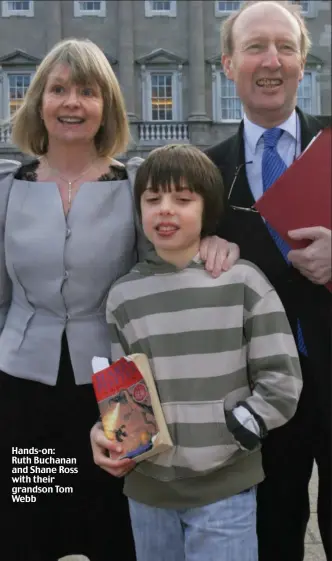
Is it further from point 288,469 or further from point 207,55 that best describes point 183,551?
point 207,55

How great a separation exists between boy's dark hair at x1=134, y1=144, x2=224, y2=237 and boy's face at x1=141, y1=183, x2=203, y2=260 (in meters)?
0.02

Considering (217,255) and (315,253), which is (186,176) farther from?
(315,253)

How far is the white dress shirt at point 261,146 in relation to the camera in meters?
2.12

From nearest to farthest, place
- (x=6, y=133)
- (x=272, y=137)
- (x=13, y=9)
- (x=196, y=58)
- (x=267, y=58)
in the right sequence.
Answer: (x=267, y=58) < (x=272, y=137) < (x=6, y=133) < (x=13, y=9) < (x=196, y=58)

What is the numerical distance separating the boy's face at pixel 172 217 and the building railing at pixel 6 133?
2.86 feet

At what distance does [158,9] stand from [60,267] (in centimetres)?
1856

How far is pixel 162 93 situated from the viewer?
65.2 feet

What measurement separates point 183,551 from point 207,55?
19074 mm

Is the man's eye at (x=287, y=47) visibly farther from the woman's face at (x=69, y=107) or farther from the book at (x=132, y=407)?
the book at (x=132, y=407)

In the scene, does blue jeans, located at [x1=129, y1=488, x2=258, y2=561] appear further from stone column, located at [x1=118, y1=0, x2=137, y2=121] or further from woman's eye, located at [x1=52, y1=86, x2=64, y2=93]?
stone column, located at [x1=118, y1=0, x2=137, y2=121]

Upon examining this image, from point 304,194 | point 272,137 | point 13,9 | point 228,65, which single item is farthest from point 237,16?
point 13,9

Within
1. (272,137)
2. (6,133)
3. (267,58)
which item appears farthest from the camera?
(6,133)

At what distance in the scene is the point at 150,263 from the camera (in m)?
1.81

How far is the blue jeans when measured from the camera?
1.66 meters
